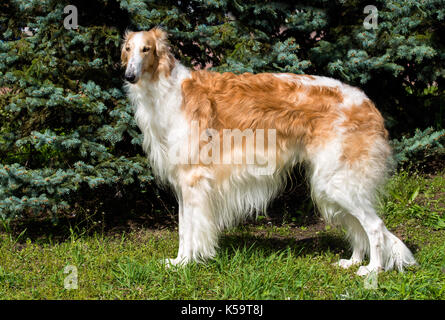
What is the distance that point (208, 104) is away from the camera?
3750mm

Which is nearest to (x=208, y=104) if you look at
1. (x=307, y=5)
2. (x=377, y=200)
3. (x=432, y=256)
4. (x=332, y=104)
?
(x=332, y=104)

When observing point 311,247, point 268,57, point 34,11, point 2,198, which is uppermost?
point 34,11

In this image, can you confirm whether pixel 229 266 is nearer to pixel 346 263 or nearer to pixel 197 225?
pixel 197 225

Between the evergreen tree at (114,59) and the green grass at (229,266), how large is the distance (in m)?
0.49

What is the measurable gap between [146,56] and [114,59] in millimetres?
1264

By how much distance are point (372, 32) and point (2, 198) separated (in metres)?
3.95

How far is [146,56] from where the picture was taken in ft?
11.7

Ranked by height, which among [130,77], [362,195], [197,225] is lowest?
[197,225]

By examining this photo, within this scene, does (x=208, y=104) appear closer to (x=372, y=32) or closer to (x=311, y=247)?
(x=311, y=247)

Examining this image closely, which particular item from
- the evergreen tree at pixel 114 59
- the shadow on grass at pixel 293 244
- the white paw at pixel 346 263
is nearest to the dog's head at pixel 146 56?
the evergreen tree at pixel 114 59

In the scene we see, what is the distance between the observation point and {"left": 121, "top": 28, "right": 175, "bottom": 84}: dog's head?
11.4ft

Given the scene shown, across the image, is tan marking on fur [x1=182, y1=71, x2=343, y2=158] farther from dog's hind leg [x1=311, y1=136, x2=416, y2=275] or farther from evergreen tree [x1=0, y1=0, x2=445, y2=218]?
evergreen tree [x1=0, y1=0, x2=445, y2=218]

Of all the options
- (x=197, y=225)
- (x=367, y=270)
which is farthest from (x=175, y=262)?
(x=367, y=270)

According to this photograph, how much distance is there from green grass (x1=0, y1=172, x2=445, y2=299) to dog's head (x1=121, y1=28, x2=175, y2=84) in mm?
1478
